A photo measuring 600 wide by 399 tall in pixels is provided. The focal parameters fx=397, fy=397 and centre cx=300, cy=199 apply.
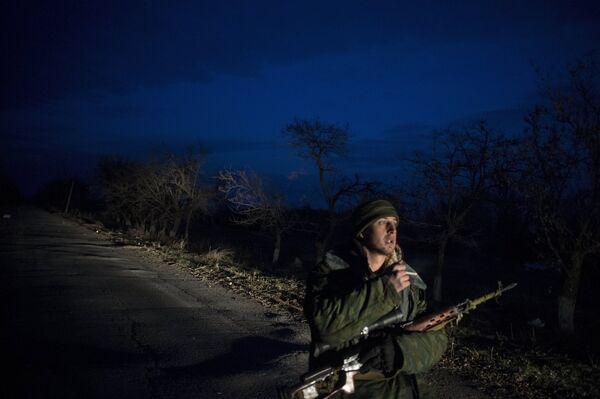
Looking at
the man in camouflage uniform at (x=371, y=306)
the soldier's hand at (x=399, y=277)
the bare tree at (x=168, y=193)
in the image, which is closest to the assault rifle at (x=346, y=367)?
the man in camouflage uniform at (x=371, y=306)

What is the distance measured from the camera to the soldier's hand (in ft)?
6.32

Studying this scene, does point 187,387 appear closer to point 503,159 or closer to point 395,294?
point 395,294

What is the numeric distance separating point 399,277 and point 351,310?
0.94 ft

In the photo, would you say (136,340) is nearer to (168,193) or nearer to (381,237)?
(381,237)

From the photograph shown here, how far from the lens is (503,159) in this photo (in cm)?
1486


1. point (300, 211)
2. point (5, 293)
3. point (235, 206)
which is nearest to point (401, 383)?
point (5, 293)

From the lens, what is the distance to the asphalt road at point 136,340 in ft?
13.9

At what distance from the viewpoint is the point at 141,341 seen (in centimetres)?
559

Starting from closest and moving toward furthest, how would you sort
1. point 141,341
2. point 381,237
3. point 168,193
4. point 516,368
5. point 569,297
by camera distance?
point 381,237, point 516,368, point 141,341, point 569,297, point 168,193

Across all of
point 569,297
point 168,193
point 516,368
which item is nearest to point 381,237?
point 516,368

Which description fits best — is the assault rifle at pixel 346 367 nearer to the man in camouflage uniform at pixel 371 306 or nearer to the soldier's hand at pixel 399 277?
the man in camouflage uniform at pixel 371 306

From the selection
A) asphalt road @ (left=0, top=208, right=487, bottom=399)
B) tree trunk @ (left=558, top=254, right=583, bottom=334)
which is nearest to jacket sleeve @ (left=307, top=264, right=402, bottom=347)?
asphalt road @ (left=0, top=208, right=487, bottom=399)

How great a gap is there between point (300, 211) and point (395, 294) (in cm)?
2755

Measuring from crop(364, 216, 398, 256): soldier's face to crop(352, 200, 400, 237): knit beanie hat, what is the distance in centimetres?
3
